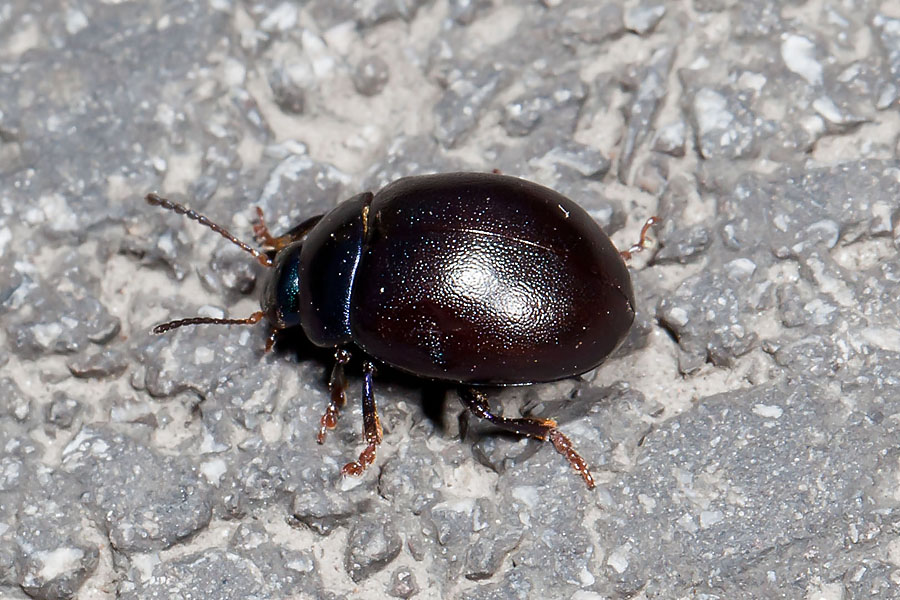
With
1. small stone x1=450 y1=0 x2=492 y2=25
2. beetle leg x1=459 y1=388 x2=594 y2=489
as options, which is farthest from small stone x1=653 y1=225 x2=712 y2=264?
small stone x1=450 y1=0 x2=492 y2=25

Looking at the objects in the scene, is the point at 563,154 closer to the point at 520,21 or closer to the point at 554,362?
the point at 520,21

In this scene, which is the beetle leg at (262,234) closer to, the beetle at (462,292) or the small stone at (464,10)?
the beetle at (462,292)

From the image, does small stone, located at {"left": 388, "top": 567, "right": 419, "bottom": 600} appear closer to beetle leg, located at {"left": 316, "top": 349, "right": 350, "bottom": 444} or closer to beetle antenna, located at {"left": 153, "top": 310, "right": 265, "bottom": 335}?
beetle leg, located at {"left": 316, "top": 349, "right": 350, "bottom": 444}

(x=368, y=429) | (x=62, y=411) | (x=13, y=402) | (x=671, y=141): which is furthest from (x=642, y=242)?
(x=13, y=402)

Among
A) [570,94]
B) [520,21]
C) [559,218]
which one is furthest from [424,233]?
[520,21]

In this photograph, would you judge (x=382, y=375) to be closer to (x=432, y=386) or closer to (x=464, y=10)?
(x=432, y=386)

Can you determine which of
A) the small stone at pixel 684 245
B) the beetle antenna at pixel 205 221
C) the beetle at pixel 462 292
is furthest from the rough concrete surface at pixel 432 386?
the beetle at pixel 462 292
